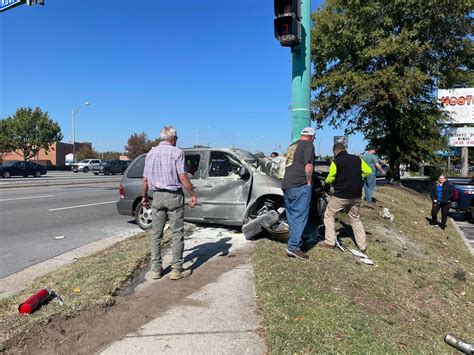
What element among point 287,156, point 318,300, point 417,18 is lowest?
point 318,300

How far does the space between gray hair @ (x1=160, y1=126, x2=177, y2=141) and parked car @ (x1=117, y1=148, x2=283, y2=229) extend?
8.36 feet

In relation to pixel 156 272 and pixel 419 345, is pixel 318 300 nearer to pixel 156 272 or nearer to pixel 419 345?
pixel 419 345

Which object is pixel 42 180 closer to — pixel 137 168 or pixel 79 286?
pixel 137 168

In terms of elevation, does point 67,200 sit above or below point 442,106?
below

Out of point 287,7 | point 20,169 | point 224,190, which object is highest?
point 287,7

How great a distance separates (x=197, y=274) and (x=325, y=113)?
19.0 m

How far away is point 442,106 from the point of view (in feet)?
70.1

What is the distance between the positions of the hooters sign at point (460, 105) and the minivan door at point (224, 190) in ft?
60.1

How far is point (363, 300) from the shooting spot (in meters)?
4.38

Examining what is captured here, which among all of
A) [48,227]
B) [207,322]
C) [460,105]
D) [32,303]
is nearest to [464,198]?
[460,105]

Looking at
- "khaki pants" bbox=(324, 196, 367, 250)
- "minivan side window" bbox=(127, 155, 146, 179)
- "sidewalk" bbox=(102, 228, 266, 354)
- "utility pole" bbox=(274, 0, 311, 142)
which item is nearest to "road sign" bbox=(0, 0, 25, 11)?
"minivan side window" bbox=(127, 155, 146, 179)

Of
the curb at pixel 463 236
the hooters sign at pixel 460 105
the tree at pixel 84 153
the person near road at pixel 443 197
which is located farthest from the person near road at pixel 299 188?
the tree at pixel 84 153

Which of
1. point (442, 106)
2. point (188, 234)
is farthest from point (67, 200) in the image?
point (442, 106)

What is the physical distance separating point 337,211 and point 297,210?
112 cm
